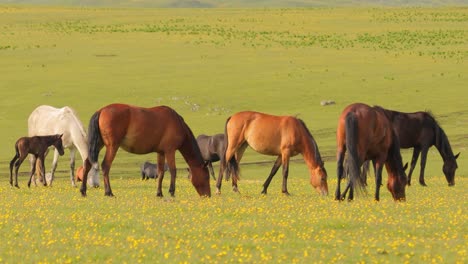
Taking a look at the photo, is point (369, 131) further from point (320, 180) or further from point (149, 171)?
point (149, 171)

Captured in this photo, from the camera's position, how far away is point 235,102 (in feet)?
178

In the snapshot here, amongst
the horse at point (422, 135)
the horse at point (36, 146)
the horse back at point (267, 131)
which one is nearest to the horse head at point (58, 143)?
the horse at point (36, 146)

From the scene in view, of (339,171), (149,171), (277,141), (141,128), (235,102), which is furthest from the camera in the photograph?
(235,102)

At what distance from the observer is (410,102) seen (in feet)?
176

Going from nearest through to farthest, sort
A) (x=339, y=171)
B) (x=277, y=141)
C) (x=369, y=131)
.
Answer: (x=339, y=171) → (x=369, y=131) → (x=277, y=141)

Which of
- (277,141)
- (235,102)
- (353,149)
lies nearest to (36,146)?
(277,141)

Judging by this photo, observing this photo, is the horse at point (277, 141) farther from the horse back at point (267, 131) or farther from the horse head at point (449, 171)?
the horse head at point (449, 171)

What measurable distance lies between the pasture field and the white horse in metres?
1.51

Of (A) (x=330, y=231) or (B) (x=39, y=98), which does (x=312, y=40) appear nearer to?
(B) (x=39, y=98)

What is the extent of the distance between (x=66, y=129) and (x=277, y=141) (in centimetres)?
684

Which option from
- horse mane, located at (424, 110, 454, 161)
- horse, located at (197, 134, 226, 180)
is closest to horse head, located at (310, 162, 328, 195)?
horse mane, located at (424, 110, 454, 161)

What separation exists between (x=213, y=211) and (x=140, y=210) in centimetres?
143

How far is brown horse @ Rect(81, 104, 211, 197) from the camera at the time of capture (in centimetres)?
2128

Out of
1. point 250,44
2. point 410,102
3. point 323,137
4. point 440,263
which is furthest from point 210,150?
point 250,44
